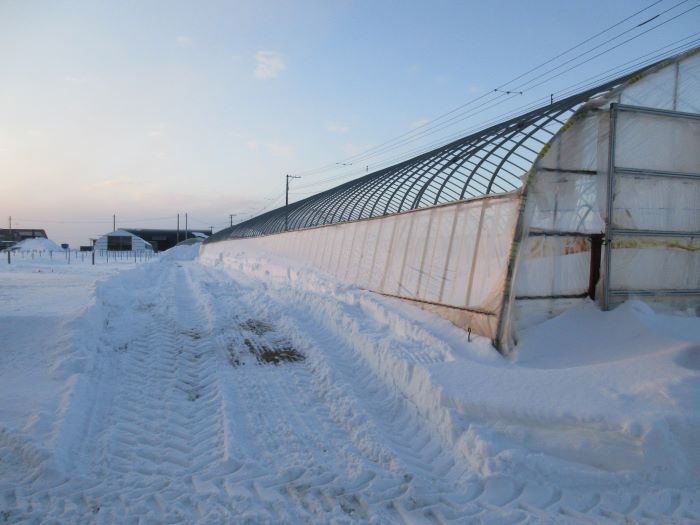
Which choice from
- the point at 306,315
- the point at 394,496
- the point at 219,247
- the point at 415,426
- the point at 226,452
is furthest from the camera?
the point at 219,247

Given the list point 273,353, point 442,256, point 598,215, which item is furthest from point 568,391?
point 442,256

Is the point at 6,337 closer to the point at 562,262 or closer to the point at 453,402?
the point at 453,402

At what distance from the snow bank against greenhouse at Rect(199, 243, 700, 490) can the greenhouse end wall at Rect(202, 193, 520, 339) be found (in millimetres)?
691

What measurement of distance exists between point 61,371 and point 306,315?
19.6ft

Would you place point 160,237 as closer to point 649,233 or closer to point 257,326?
point 257,326

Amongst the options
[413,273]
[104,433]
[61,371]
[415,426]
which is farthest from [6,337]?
[413,273]

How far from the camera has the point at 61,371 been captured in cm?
654

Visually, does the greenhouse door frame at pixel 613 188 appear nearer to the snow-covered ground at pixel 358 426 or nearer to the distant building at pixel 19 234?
the snow-covered ground at pixel 358 426

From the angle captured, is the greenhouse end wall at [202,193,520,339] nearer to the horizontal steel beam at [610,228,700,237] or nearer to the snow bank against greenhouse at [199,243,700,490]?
the snow bank against greenhouse at [199,243,700,490]

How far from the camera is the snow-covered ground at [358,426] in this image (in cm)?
382

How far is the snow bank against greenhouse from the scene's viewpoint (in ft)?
14.3

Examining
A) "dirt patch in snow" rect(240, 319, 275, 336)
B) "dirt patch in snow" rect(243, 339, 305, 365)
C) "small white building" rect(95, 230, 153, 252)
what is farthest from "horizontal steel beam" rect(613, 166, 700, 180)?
"small white building" rect(95, 230, 153, 252)

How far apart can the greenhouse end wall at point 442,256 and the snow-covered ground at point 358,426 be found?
0.84m

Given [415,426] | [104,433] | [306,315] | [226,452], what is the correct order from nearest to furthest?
[226,452] → [104,433] → [415,426] → [306,315]
